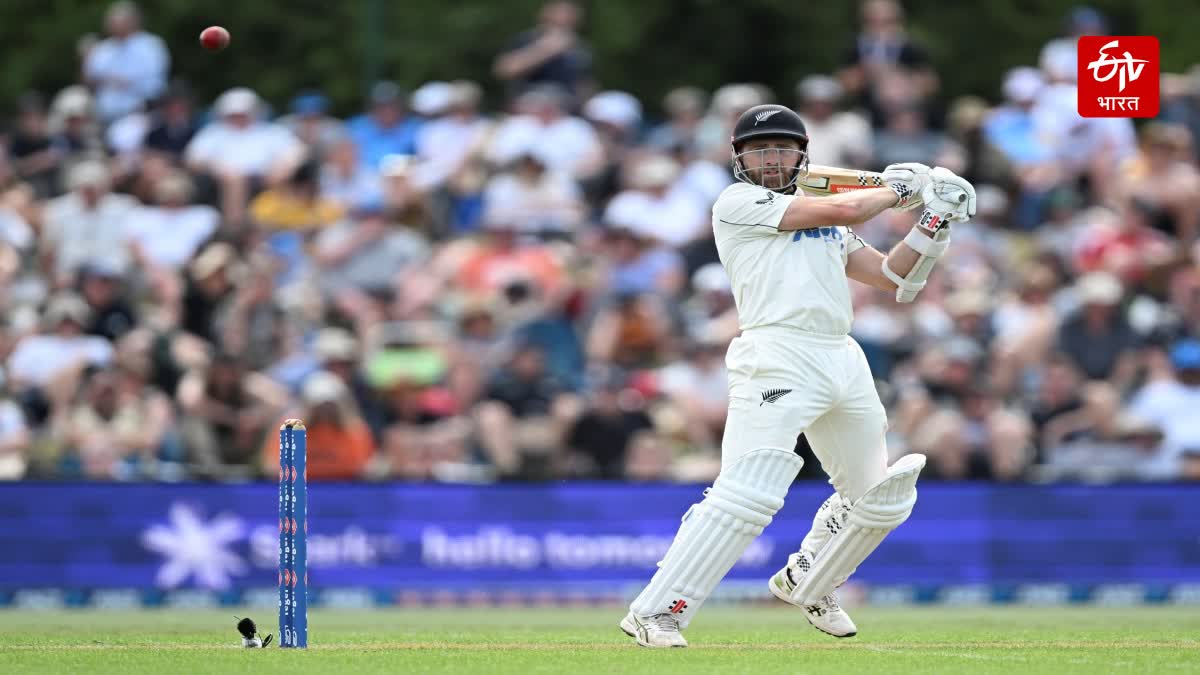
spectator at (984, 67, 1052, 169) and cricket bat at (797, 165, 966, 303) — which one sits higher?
spectator at (984, 67, 1052, 169)

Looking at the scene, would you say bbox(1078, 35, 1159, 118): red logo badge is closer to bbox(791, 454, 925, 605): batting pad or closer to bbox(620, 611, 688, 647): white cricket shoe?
bbox(791, 454, 925, 605): batting pad

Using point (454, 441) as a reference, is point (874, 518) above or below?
below

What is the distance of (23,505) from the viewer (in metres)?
14.5

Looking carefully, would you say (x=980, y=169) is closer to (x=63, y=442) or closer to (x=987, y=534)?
(x=987, y=534)

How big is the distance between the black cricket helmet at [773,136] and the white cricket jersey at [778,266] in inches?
5.1

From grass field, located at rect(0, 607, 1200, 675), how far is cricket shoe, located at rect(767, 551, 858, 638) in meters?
0.08

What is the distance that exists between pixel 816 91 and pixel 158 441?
22.2 feet

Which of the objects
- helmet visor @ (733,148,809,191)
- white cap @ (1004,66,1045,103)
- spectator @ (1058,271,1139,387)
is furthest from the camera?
white cap @ (1004,66,1045,103)

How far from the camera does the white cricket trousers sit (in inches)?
354

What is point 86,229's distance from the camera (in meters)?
17.2

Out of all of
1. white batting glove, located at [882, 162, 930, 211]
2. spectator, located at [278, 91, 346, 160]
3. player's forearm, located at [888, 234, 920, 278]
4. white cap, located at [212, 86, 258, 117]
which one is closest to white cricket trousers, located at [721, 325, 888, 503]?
player's forearm, located at [888, 234, 920, 278]

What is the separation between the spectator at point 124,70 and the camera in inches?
761

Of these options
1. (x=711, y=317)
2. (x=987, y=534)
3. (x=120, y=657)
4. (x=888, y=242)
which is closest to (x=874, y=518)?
(x=120, y=657)

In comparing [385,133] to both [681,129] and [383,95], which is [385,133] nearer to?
[383,95]
